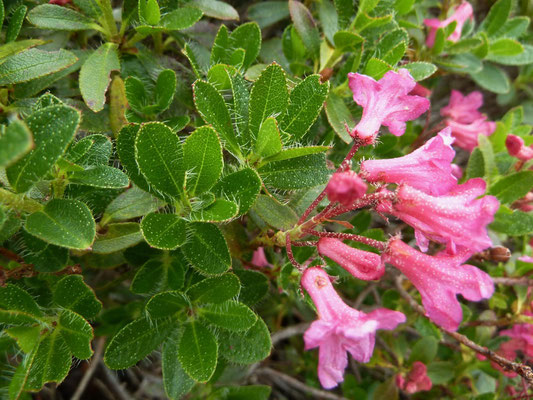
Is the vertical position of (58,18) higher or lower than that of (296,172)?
higher

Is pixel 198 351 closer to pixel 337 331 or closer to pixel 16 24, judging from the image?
pixel 337 331

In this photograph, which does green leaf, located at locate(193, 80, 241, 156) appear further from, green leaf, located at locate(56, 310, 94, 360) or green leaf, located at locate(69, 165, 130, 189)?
green leaf, located at locate(56, 310, 94, 360)

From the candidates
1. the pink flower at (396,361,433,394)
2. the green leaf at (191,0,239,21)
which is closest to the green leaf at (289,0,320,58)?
the green leaf at (191,0,239,21)

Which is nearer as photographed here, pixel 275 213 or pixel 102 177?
pixel 102 177

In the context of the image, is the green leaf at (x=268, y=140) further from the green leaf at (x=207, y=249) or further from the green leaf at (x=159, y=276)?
the green leaf at (x=159, y=276)

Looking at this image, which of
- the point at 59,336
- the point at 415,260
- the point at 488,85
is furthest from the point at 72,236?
the point at 488,85

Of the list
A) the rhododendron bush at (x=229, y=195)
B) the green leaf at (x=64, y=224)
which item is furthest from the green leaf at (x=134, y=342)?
the green leaf at (x=64, y=224)

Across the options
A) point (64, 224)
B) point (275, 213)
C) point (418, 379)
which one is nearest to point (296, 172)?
point (275, 213)
